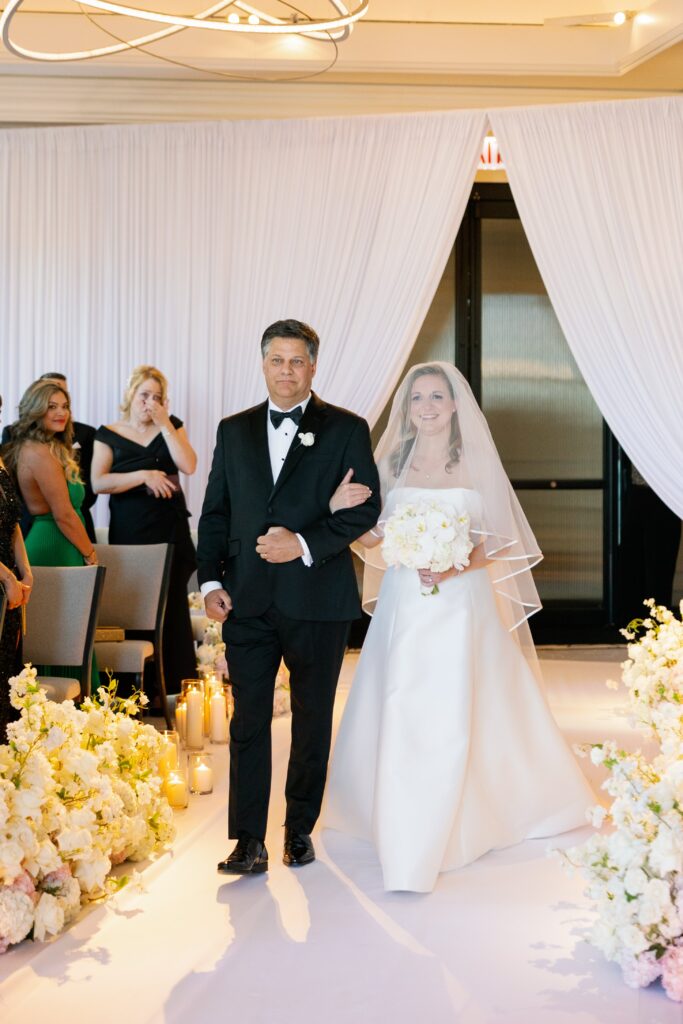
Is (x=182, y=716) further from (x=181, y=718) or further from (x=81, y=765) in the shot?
(x=81, y=765)

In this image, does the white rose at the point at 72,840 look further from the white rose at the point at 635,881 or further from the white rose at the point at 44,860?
the white rose at the point at 635,881

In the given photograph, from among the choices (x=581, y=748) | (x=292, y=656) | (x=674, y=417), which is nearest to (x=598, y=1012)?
(x=581, y=748)

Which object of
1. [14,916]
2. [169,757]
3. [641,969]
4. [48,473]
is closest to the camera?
[641,969]

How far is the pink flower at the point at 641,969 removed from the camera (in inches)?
115

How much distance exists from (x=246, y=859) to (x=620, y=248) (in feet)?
13.6

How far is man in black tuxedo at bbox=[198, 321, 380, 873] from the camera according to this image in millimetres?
3834

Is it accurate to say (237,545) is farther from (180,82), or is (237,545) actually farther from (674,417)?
(180,82)

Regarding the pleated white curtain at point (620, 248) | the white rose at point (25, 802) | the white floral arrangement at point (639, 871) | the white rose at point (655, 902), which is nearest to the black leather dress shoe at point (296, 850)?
the white rose at point (25, 802)

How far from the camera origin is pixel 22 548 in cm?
463

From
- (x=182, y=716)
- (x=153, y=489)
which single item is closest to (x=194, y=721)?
(x=182, y=716)

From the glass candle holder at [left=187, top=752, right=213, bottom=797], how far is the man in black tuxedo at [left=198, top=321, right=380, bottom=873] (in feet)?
2.97

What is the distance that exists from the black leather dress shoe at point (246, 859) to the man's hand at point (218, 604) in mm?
722

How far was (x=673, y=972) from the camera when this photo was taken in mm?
2881

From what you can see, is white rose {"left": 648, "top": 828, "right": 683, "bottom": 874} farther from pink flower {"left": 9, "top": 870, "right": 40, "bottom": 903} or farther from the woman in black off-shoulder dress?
the woman in black off-shoulder dress
